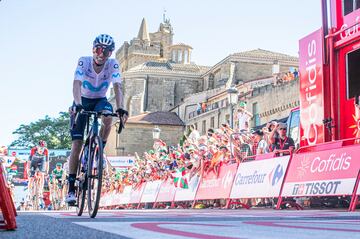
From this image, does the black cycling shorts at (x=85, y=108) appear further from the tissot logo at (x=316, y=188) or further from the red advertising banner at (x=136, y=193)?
the red advertising banner at (x=136, y=193)

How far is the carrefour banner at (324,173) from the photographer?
9930 millimetres

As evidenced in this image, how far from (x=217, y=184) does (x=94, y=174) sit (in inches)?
330

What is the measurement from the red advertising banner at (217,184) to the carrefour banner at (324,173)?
275 cm

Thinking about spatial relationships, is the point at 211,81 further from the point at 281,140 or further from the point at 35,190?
the point at 281,140

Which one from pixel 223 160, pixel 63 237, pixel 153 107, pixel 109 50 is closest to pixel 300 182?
pixel 223 160

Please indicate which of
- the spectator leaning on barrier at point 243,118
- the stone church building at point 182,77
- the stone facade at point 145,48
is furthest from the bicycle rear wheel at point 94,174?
the stone facade at point 145,48

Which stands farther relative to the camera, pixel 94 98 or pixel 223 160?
pixel 223 160

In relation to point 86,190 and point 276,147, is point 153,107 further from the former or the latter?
point 86,190

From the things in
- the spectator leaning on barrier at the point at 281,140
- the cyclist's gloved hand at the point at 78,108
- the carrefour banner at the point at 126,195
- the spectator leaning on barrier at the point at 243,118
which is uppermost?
the spectator leaning on barrier at the point at 243,118

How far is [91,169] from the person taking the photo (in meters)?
7.18

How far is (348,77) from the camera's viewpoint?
1206 centimetres

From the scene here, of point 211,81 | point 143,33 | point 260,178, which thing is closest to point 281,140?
point 260,178

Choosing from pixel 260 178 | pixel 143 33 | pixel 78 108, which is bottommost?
pixel 260 178

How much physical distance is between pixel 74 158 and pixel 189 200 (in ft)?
32.0
